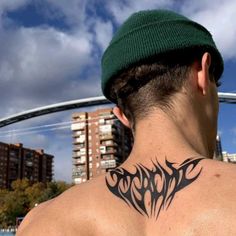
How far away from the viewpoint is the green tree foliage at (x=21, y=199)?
82188 millimetres

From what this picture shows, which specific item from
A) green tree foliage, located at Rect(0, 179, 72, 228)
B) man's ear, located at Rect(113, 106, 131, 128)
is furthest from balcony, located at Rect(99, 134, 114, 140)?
man's ear, located at Rect(113, 106, 131, 128)

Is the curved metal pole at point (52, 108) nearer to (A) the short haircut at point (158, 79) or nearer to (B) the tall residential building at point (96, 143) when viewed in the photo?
(A) the short haircut at point (158, 79)

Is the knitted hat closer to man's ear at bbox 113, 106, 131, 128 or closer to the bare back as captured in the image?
man's ear at bbox 113, 106, 131, 128

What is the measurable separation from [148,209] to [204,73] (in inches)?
23.0

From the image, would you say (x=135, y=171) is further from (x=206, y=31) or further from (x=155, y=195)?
(x=206, y=31)

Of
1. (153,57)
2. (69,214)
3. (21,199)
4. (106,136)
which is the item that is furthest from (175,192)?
(106,136)

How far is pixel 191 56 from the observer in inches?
63.4

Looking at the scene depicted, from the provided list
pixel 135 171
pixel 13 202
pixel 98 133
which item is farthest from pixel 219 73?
pixel 98 133

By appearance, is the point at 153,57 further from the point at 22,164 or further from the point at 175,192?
the point at 22,164

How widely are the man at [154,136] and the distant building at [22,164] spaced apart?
5266 inches

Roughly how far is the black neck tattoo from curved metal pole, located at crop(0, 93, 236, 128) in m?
44.4

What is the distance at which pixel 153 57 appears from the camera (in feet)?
Answer: 5.19

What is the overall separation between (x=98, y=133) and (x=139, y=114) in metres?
128

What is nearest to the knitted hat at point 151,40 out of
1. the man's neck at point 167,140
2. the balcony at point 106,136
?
the man's neck at point 167,140
